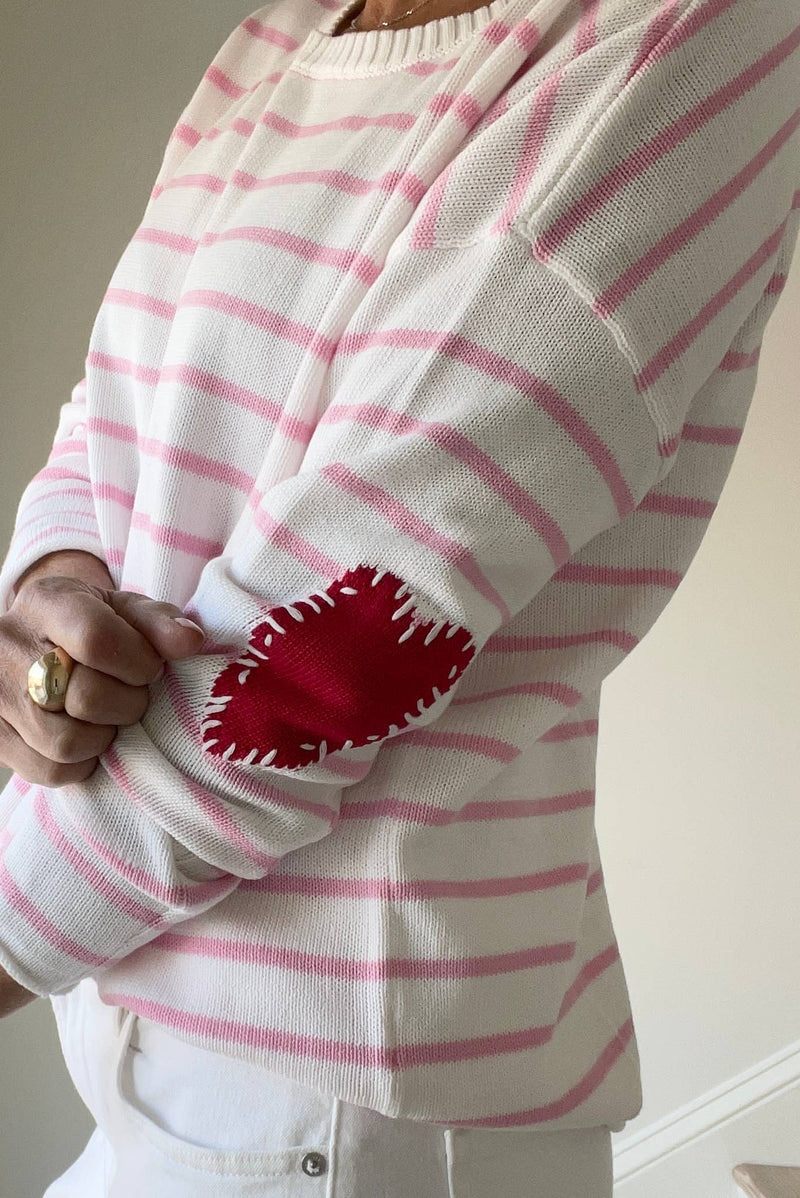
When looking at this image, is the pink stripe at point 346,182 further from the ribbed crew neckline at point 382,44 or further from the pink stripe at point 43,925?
the pink stripe at point 43,925

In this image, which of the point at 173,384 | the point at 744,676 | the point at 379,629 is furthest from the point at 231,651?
the point at 744,676

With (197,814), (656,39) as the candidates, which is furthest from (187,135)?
(197,814)

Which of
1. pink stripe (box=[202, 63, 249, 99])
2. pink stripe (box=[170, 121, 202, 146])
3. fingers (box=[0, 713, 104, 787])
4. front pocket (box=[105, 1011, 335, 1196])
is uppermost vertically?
pink stripe (box=[202, 63, 249, 99])

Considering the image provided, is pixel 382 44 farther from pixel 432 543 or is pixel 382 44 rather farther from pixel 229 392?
pixel 432 543

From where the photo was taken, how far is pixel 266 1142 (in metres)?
0.49

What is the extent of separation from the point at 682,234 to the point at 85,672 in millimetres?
337

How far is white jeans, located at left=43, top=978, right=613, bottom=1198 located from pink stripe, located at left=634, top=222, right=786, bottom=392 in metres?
0.37

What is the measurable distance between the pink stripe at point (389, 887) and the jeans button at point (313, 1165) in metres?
0.12

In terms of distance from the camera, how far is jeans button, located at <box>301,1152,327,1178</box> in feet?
1.58

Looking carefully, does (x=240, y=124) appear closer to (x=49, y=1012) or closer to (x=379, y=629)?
(x=379, y=629)

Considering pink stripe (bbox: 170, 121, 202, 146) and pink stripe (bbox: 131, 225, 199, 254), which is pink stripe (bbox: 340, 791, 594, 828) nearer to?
pink stripe (bbox: 131, 225, 199, 254)

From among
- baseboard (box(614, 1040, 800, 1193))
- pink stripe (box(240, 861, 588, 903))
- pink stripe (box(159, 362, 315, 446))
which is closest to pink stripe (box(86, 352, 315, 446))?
pink stripe (box(159, 362, 315, 446))

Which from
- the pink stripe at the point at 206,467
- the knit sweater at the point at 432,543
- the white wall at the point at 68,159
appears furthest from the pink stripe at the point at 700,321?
the white wall at the point at 68,159

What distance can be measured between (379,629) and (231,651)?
0.07 m
